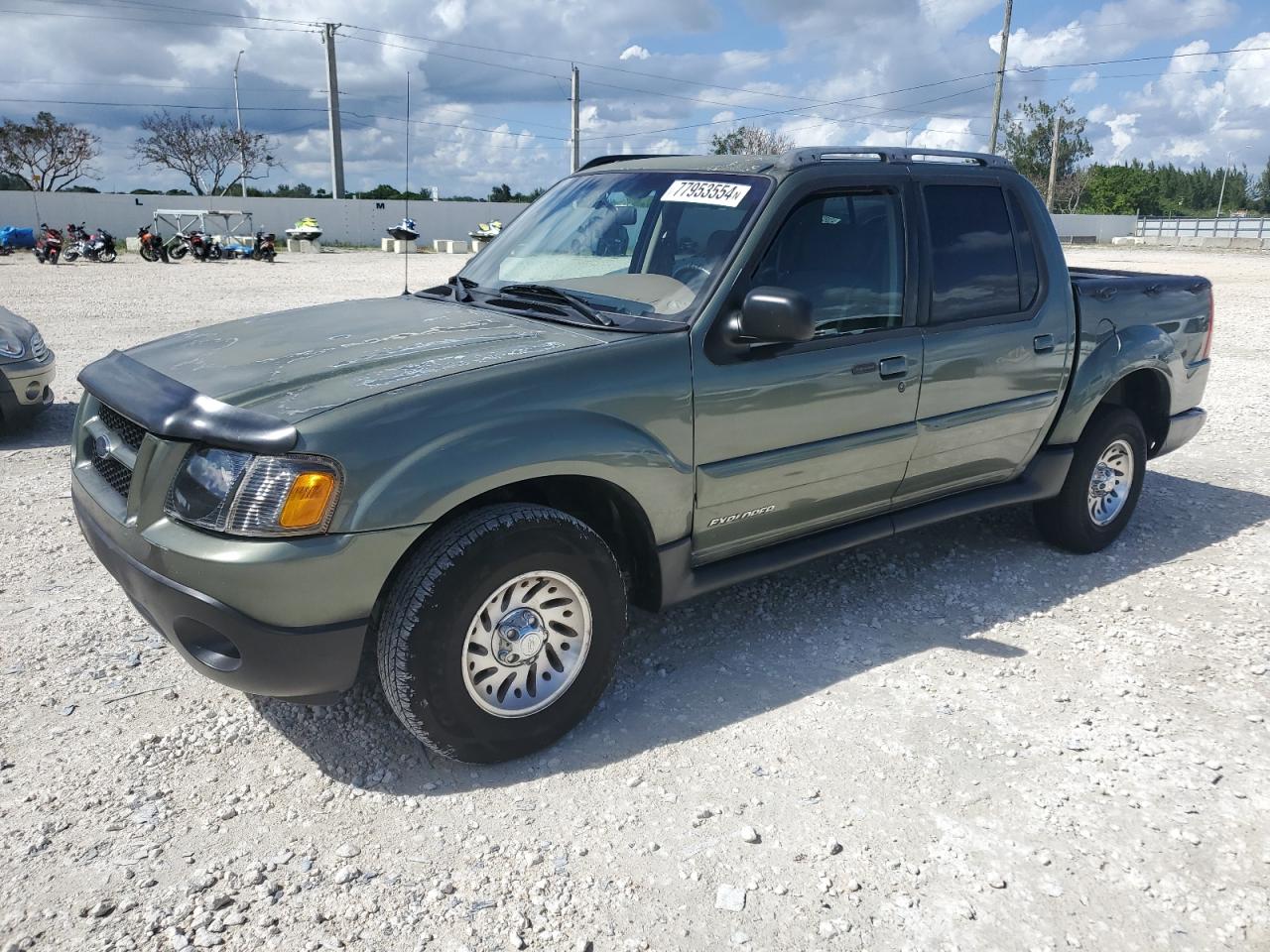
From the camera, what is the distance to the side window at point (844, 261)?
3615mm

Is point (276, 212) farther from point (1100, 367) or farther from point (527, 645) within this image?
point (527, 645)

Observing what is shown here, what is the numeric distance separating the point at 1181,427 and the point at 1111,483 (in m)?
0.62

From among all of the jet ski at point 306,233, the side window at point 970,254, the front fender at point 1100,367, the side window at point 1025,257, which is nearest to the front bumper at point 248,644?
the side window at point 970,254

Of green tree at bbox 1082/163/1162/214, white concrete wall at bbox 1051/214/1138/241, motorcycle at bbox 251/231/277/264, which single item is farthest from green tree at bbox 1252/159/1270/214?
motorcycle at bbox 251/231/277/264

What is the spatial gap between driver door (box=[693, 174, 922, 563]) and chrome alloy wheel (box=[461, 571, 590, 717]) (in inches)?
23.5

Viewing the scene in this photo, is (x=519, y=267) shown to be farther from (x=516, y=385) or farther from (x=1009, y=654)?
(x=1009, y=654)

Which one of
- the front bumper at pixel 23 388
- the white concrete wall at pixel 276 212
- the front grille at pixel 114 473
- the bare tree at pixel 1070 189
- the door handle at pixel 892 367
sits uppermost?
the bare tree at pixel 1070 189

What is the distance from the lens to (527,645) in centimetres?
307

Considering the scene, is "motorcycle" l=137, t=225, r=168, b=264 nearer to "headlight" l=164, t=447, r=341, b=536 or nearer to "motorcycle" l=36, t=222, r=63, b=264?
"motorcycle" l=36, t=222, r=63, b=264

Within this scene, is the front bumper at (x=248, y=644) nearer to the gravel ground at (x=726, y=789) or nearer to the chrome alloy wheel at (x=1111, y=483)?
the gravel ground at (x=726, y=789)

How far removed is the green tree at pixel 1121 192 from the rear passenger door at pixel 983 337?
97.5 metres

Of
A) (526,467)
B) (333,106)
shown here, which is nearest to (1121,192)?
(333,106)

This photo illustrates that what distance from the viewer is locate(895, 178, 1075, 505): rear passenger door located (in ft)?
13.3

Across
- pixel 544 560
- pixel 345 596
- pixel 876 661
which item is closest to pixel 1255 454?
pixel 876 661
